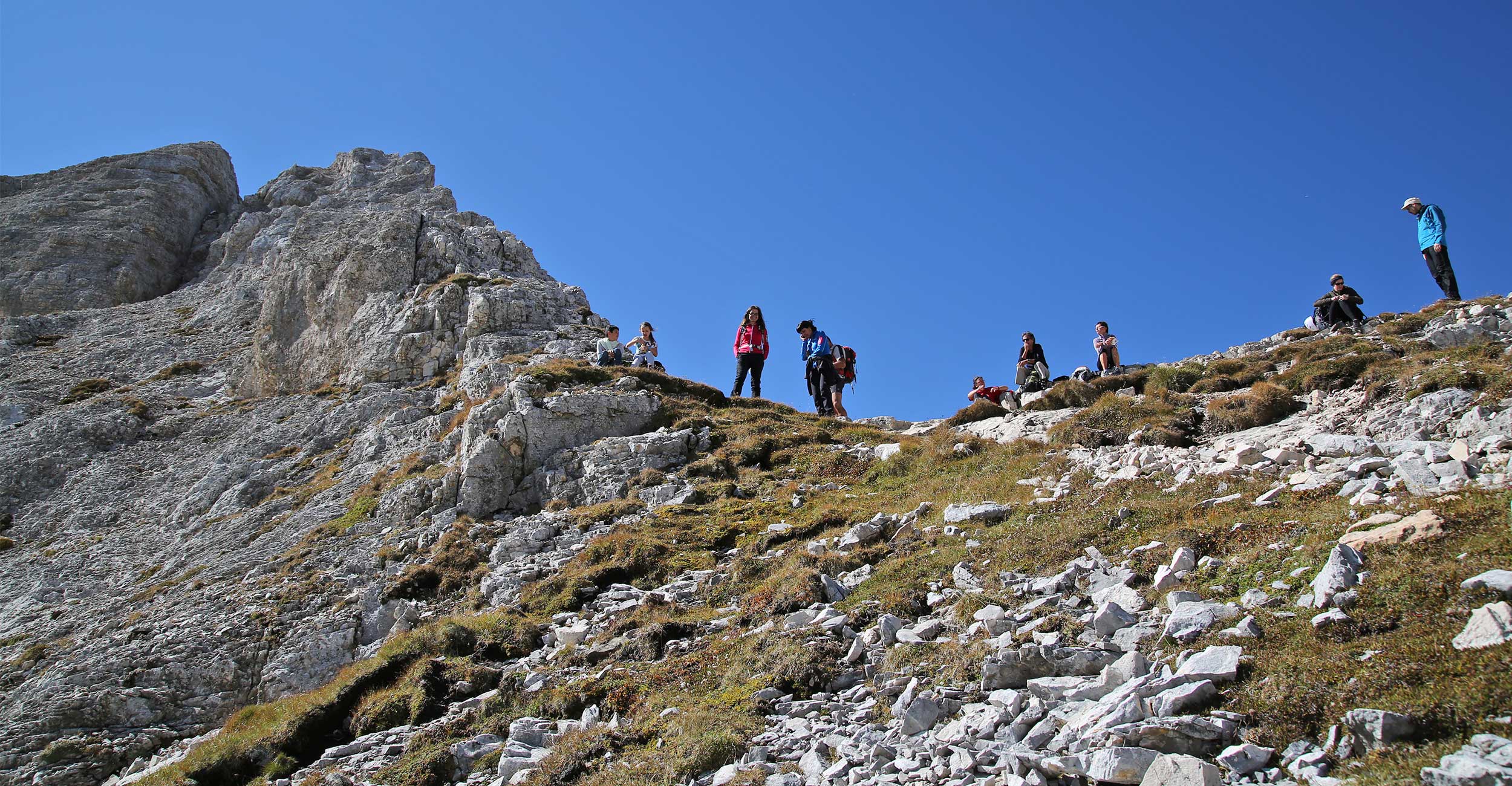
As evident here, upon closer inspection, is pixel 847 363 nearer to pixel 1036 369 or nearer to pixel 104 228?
pixel 1036 369

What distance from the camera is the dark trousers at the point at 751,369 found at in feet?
93.2

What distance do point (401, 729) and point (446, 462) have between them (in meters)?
12.6

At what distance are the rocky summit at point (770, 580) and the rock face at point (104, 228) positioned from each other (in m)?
40.8

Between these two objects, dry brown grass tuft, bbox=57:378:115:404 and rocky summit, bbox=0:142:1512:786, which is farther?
dry brown grass tuft, bbox=57:378:115:404

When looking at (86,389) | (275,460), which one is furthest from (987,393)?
(86,389)

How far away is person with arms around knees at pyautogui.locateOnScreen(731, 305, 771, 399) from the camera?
92.7 ft

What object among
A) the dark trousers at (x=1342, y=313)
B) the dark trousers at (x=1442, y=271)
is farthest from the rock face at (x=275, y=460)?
the dark trousers at (x=1442, y=271)

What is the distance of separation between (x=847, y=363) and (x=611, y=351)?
25.4ft

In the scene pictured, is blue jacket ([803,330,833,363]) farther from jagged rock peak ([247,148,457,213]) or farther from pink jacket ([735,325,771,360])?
jagged rock peak ([247,148,457,213])

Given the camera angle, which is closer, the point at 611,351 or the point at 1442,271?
the point at 1442,271

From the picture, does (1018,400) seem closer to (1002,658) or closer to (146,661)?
(1002,658)

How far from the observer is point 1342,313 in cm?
2203

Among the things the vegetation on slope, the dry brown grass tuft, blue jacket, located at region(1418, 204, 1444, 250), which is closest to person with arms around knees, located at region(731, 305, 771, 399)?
the vegetation on slope

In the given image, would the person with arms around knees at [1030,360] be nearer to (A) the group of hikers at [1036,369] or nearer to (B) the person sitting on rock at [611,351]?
(A) the group of hikers at [1036,369]
